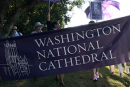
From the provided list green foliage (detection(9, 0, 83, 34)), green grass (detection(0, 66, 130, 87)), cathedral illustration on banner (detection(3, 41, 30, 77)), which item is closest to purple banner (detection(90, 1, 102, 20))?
green grass (detection(0, 66, 130, 87))

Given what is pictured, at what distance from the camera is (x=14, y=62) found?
4.35 metres

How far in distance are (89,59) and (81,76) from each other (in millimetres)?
1962

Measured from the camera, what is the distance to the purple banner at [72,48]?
4.26 meters

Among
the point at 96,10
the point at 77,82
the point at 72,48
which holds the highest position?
the point at 96,10

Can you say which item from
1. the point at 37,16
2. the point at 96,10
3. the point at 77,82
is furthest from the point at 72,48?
the point at 37,16

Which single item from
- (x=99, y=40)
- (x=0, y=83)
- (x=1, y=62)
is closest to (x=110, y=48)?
(x=99, y=40)

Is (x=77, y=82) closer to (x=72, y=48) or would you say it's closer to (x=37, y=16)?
(x=72, y=48)

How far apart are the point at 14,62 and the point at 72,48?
1467mm

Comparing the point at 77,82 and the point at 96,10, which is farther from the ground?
the point at 96,10

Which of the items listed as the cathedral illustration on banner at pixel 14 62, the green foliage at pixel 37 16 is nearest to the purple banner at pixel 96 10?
the cathedral illustration on banner at pixel 14 62

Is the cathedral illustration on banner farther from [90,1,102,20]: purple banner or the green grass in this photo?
[90,1,102,20]: purple banner

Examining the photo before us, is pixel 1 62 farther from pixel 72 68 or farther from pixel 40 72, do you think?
pixel 72 68

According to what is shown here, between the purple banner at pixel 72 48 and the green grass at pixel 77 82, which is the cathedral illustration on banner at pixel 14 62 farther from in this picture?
the green grass at pixel 77 82

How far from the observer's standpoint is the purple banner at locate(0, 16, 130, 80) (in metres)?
4.26
